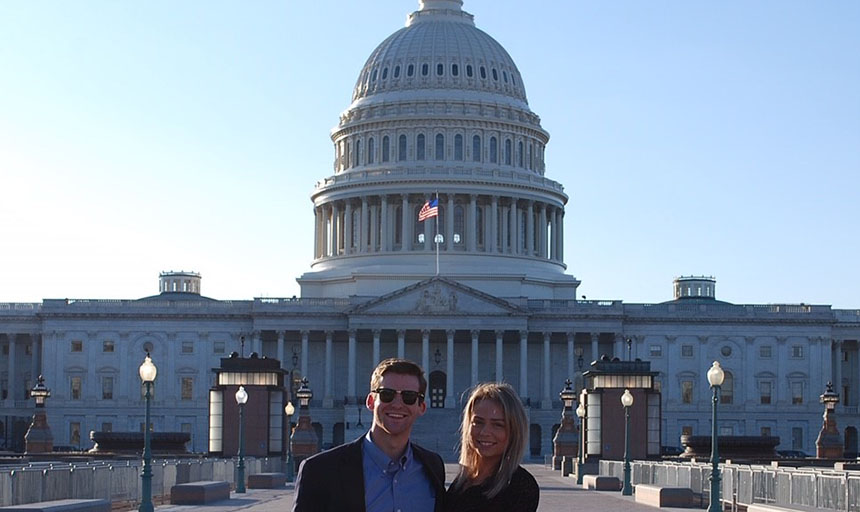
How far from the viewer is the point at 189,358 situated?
141 metres

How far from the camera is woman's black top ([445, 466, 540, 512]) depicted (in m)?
10.2

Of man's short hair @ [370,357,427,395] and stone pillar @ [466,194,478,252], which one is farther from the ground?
stone pillar @ [466,194,478,252]

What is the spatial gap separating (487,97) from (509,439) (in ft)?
486

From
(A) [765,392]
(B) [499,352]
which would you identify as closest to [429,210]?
(B) [499,352]

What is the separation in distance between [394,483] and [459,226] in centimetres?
14505


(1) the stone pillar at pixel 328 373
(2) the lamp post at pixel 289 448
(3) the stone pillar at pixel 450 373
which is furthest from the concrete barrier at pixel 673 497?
(1) the stone pillar at pixel 328 373

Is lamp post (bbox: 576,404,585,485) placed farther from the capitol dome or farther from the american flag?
the capitol dome

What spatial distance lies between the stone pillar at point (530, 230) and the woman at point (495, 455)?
14544cm

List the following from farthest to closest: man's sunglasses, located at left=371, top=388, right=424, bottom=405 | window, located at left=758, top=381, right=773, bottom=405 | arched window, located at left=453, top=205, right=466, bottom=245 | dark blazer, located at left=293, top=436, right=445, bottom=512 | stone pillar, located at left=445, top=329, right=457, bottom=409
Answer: arched window, located at left=453, top=205, right=466, bottom=245, window, located at left=758, top=381, right=773, bottom=405, stone pillar, located at left=445, top=329, right=457, bottom=409, man's sunglasses, located at left=371, top=388, right=424, bottom=405, dark blazer, located at left=293, top=436, right=445, bottom=512

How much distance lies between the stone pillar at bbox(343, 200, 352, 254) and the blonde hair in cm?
14573

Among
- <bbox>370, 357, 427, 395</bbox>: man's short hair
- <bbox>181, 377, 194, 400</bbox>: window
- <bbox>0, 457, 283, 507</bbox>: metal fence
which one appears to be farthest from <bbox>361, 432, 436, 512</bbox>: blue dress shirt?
<bbox>181, 377, 194, 400</bbox>: window

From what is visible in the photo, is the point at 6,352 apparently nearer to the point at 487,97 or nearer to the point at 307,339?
the point at 307,339

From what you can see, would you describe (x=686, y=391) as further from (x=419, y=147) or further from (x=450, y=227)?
(x=419, y=147)

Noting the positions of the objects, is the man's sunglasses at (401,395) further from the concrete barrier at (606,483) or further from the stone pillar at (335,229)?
the stone pillar at (335,229)
